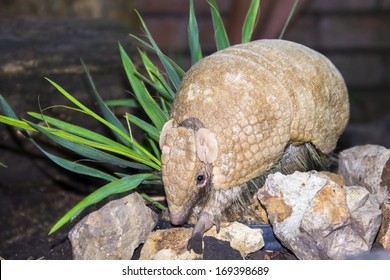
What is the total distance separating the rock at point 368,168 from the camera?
2.63m

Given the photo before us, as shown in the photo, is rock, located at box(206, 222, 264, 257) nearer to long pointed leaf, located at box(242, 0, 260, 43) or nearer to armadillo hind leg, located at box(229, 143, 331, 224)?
armadillo hind leg, located at box(229, 143, 331, 224)

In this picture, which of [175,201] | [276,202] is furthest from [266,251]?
[175,201]

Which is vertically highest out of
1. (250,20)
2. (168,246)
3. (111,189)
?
(250,20)

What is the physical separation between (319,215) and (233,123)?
41 centimetres

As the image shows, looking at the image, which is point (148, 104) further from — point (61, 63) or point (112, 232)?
point (61, 63)

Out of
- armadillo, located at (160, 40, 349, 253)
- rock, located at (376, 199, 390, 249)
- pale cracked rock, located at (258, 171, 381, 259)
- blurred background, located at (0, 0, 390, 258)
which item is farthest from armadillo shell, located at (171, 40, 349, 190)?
blurred background, located at (0, 0, 390, 258)

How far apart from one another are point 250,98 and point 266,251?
549 mm

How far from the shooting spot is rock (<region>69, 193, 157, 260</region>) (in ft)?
7.65

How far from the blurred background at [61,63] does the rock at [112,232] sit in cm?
24

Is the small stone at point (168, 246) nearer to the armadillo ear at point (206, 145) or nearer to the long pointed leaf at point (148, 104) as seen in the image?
the armadillo ear at point (206, 145)

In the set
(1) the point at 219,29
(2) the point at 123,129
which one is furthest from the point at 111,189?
(1) the point at 219,29

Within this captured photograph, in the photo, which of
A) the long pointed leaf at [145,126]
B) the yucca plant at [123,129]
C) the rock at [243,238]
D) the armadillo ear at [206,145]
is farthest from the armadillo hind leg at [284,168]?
the long pointed leaf at [145,126]

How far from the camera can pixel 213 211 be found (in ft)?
7.63

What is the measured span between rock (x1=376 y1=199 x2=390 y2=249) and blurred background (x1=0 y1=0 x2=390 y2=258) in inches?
45.3
